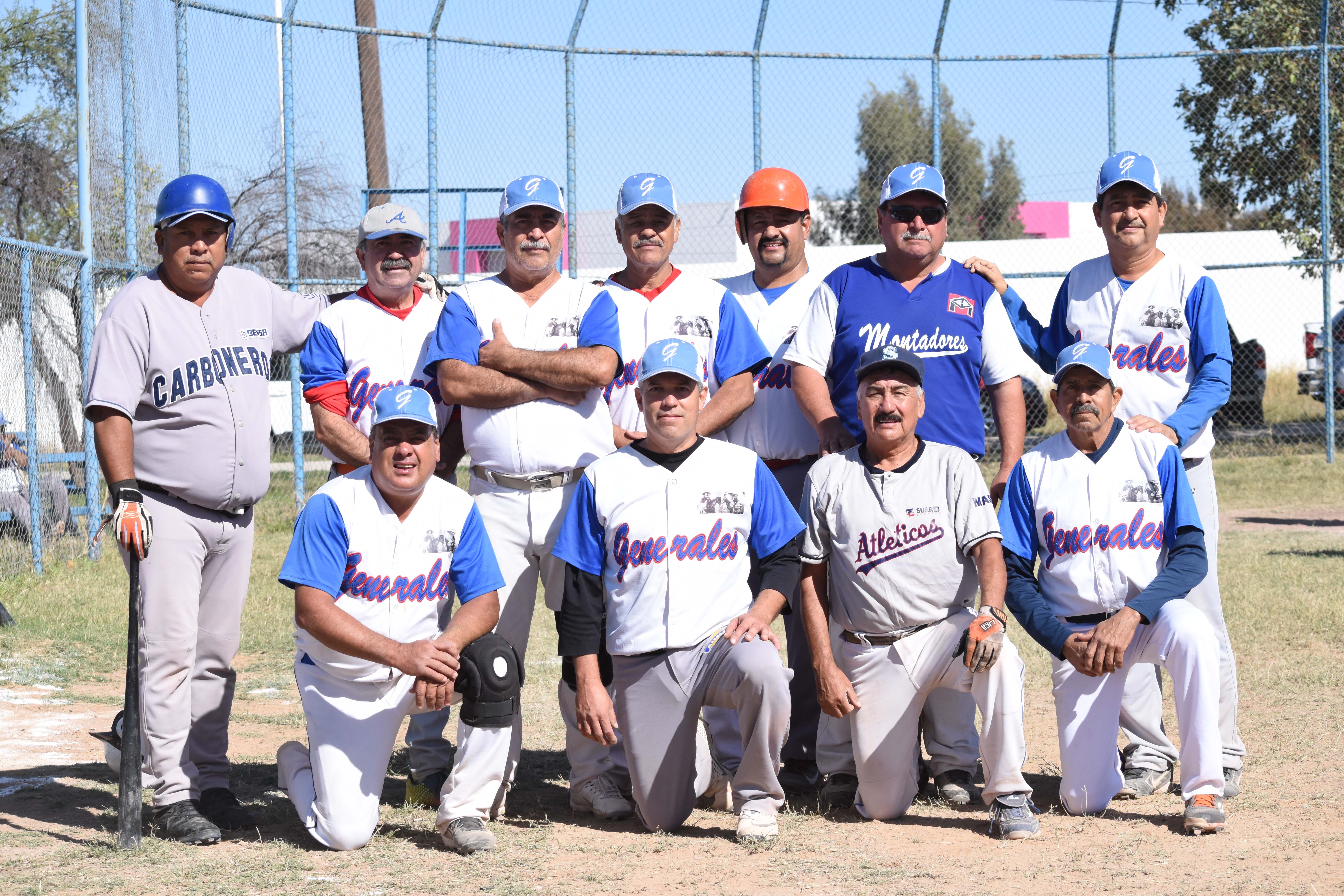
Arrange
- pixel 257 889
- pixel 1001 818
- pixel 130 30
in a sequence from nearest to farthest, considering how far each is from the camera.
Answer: pixel 257 889 < pixel 1001 818 < pixel 130 30

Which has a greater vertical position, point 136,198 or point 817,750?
point 136,198

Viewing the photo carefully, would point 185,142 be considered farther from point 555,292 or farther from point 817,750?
point 817,750

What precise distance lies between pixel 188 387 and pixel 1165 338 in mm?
3672

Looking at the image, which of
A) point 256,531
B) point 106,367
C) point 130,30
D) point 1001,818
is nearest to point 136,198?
point 130,30

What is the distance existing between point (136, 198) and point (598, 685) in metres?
8.77

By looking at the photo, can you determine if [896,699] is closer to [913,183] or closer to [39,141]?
[913,183]

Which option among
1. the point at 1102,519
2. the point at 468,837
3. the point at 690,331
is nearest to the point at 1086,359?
the point at 1102,519

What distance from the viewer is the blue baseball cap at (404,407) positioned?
4.42 metres

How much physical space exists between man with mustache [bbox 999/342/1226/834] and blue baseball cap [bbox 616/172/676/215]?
5.27ft

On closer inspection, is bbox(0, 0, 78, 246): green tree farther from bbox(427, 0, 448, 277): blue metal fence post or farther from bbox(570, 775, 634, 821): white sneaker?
bbox(570, 775, 634, 821): white sneaker

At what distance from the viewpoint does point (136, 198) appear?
11422mm

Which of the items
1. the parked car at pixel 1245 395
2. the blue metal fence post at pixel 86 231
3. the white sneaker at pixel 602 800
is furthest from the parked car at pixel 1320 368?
the blue metal fence post at pixel 86 231

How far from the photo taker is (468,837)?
14.1 ft

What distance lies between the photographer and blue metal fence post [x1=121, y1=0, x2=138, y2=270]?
11227mm
